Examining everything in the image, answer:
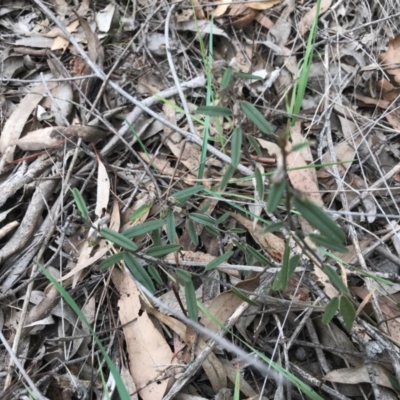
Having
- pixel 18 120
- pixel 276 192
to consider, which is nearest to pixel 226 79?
pixel 276 192

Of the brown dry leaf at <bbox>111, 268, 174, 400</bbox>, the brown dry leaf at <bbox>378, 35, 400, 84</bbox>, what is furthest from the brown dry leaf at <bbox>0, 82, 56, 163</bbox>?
the brown dry leaf at <bbox>378, 35, 400, 84</bbox>

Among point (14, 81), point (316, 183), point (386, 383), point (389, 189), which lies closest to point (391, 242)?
point (389, 189)

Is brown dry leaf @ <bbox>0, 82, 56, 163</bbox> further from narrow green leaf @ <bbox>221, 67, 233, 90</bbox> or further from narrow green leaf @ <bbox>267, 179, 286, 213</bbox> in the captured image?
narrow green leaf @ <bbox>267, 179, 286, 213</bbox>

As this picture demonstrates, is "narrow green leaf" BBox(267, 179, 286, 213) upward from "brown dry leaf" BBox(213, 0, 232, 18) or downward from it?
upward

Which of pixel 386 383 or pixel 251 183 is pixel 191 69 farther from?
pixel 386 383

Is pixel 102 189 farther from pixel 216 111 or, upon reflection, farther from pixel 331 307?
pixel 331 307

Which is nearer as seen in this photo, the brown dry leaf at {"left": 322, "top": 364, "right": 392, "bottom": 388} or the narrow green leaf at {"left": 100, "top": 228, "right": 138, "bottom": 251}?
the narrow green leaf at {"left": 100, "top": 228, "right": 138, "bottom": 251}

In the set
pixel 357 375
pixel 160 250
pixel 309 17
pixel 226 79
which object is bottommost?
pixel 357 375
